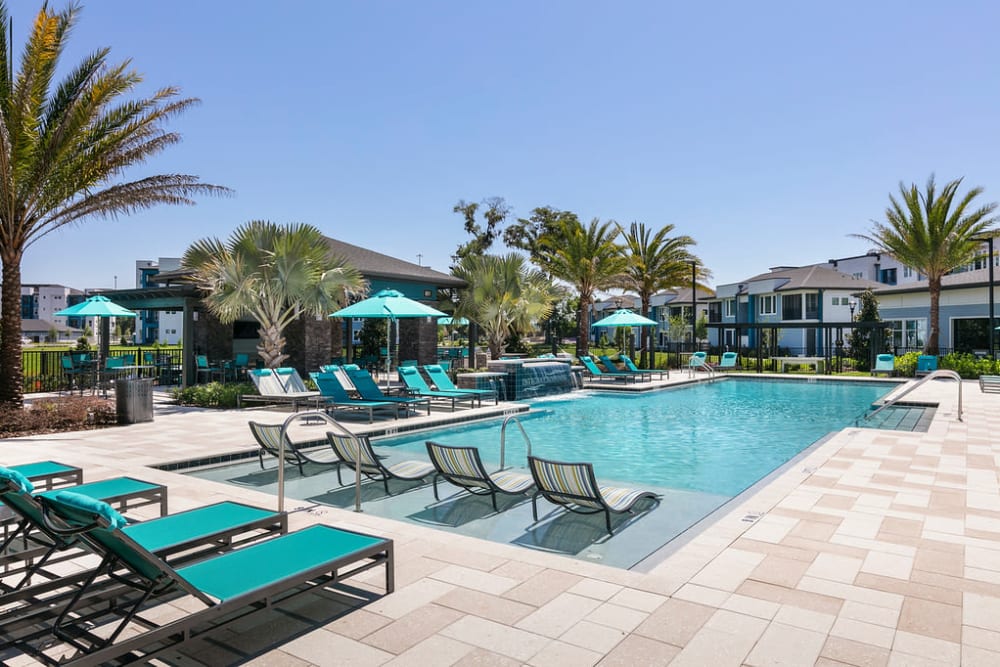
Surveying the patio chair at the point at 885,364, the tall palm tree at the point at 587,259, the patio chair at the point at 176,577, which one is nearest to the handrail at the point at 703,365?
the tall palm tree at the point at 587,259

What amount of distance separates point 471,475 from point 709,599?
10.9ft

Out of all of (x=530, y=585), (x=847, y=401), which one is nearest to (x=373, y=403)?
(x=530, y=585)

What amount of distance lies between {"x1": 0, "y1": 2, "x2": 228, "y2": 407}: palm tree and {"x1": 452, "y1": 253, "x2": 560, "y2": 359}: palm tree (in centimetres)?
1353

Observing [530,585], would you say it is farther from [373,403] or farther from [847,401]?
[847,401]

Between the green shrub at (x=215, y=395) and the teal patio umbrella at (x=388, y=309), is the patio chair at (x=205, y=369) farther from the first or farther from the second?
the teal patio umbrella at (x=388, y=309)

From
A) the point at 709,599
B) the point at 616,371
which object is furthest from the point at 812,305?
the point at 709,599

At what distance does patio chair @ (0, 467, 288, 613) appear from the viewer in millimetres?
3561

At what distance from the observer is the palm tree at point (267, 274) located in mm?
16391

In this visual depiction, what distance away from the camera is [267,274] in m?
16.6

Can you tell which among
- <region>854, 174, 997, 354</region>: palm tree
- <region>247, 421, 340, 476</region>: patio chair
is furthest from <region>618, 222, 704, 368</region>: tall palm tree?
<region>247, 421, 340, 476</region>: patio chair

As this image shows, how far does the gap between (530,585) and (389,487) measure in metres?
3.89

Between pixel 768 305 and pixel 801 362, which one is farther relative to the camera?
pixel 768 305

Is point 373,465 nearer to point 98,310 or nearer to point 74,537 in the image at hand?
point 74,537

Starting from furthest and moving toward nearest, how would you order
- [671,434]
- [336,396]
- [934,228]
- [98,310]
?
[934,228] → [98,310] → [336,396] → [671,434]
